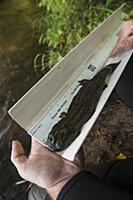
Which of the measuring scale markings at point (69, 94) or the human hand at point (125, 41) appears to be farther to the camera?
the human hand at point (125, 41)

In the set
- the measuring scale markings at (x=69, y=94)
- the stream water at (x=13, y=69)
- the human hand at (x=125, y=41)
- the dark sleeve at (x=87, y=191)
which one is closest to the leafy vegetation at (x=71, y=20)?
the stream water at (x=13, y=69)

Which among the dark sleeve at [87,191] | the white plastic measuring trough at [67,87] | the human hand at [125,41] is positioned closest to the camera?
the white plastic measuring trough at [67,87]

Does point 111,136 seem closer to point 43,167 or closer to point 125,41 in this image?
point 125,41

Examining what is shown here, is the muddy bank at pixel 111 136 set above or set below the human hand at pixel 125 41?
below

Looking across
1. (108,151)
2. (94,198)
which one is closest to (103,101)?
(94,198)

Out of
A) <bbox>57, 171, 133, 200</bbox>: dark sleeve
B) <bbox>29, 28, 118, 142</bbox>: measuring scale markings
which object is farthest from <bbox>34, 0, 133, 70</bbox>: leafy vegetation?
→ <bbox>57, 171, 133, 200</bbox>: dark sleeve

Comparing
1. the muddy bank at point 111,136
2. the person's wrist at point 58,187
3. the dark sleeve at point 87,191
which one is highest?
the person's wrist at point 58,187

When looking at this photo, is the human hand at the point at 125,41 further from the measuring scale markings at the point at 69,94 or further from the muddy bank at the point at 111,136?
→ the muddy bank at the point at 111,136

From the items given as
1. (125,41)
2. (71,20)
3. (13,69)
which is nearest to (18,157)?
(125,41)
